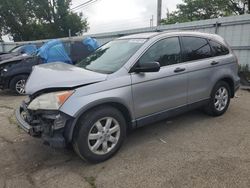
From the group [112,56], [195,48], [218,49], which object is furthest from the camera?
[218,49]

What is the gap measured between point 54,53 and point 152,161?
645 cm

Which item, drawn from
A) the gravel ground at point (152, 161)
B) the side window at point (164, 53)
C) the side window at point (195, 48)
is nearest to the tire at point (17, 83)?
the gravel ground at point (152, 161)

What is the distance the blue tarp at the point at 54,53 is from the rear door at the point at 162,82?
5373 millimetres

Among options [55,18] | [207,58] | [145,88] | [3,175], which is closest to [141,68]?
[145,88]

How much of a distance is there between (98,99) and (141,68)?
31.9 inches

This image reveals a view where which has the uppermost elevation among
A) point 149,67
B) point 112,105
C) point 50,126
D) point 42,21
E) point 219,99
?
point 42,21

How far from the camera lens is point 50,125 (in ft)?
11.0

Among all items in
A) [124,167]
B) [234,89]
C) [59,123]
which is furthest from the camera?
[234,89]

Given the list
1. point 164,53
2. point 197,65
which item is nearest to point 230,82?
point 197,65

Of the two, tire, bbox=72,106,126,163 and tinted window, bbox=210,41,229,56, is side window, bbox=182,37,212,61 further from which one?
tire, bbox=72,106,126,163

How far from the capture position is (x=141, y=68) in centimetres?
376

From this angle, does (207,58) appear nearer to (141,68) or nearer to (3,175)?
(141,68)

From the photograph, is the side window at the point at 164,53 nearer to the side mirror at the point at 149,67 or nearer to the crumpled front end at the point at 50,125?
the side mirror at the point at 149,67

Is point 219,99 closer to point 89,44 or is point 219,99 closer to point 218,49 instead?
point 218,49
